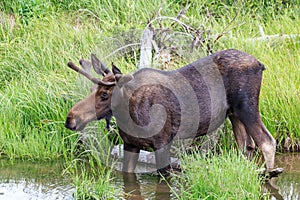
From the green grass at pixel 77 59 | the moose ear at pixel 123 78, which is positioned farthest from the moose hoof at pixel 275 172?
the moose ear at pixel 123 78

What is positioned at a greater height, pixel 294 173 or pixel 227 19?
pixel 227 19

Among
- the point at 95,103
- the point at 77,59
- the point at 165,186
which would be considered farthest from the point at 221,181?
the point at 77,59

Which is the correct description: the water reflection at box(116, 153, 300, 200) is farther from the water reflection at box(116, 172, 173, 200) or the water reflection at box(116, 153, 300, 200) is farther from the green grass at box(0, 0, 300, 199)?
the green grass at box(0, 0, 300, 199)

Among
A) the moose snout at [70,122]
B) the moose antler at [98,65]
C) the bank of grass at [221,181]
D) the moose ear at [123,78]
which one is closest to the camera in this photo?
the bank of grass at [221,181]

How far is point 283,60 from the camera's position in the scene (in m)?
9.16

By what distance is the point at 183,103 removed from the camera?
23.8ft

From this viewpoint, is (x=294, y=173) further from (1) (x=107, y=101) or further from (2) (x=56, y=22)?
(2) (x=56, y=22)

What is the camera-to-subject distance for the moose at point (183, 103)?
694 cm

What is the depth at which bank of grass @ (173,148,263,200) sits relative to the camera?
6.11 metres

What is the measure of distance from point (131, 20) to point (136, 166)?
11.7 ft

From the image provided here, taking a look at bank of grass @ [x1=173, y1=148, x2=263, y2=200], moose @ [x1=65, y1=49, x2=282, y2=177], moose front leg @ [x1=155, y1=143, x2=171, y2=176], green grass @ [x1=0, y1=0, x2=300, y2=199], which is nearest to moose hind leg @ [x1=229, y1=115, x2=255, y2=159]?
moose @ [x1=65, y1=49, x2=282, y2=177]

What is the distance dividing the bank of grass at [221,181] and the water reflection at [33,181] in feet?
3.77

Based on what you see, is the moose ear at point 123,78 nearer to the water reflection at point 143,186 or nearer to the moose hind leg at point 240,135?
the water reflection at point 143,186

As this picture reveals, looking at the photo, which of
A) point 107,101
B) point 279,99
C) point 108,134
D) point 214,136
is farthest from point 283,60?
point 107,101
